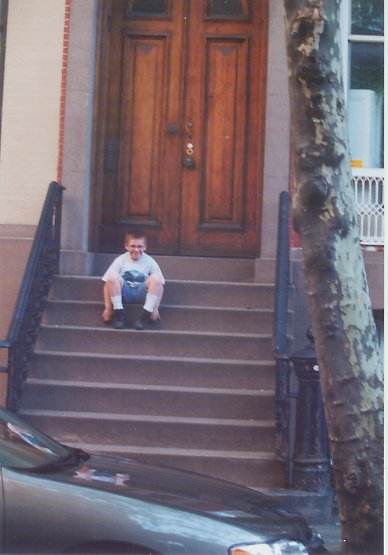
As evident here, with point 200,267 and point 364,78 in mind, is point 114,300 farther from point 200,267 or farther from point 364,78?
point 364,78

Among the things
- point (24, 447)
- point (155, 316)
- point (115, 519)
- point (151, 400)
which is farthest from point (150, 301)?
point (115, 519)

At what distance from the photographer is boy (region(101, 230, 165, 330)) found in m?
8.72

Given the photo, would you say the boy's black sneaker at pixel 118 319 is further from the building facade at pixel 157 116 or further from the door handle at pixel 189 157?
the door handle at pixel 189 157

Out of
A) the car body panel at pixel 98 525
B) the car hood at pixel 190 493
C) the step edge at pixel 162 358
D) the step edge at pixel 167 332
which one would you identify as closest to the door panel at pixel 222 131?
the step edge at pixel 167 332

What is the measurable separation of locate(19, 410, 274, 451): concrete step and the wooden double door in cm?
258

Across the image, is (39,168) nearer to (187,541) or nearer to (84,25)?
(84,25)

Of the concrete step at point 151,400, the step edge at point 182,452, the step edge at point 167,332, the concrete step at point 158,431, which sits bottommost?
the step edge at point 182,452

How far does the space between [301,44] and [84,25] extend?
5.13 m

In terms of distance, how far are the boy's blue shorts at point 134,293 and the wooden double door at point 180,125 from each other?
122 centimetres

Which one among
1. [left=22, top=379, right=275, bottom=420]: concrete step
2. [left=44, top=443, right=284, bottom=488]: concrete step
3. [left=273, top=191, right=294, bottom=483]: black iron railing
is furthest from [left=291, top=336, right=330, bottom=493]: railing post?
[left=22, top=379, right=275, bottom=420]: concrete step

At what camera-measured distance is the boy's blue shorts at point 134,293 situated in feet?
29.2

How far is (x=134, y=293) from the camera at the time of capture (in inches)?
352

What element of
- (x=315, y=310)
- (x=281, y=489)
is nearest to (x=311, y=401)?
(x=281, y=489)

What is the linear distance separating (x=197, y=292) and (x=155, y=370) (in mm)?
1086
